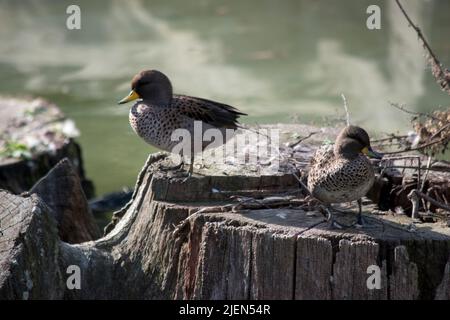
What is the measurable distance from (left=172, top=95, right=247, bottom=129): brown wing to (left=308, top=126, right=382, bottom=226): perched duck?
67 centimetres

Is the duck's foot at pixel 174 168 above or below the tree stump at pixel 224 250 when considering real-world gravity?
above

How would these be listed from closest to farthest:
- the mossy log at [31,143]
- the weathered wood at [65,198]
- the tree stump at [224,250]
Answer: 1. the tree stump at [224,250]
2. the weathered wood at [65,198]
3. the mossy log at [31,143]

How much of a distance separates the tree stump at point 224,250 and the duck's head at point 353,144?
0.34 meters

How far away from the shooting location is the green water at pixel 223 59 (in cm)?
903

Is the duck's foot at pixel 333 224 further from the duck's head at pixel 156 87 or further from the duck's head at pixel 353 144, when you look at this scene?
the duck's head at pixel 156 87

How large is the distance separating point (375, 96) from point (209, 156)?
4.88m

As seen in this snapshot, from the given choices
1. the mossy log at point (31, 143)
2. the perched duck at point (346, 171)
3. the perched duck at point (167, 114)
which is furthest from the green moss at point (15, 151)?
Result: the perched duck at point (346, 171)

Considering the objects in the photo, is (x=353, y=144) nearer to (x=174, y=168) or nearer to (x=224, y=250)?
(x=224, y=250)

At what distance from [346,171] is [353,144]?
0.14 metres

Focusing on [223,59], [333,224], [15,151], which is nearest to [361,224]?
[333,224]

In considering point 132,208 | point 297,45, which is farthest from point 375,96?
point 132,208

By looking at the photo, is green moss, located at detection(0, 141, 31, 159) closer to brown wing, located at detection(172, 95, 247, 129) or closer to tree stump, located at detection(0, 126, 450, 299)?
tree stump, located at detection(0, 126, 450, 299)

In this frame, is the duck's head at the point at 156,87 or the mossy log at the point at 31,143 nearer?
the duck's head at the point at 156,87
